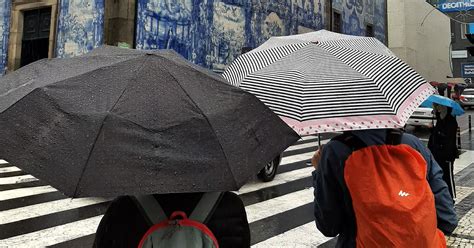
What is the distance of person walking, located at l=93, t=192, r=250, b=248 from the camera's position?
4.97 feet

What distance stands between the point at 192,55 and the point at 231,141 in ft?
47.8

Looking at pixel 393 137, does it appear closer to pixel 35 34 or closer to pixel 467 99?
pixel 35 34

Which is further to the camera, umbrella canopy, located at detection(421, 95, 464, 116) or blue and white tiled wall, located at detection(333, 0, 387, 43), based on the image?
blue and white tiled wall, located at detection(333, 0, 387, 43)

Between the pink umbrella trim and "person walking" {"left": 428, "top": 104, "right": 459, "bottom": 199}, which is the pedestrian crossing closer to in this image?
"person walking" {"left": 428, "top": 104, "right": 459, "bottom": 199}

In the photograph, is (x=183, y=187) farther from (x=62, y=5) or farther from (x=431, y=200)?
(x=62, y=5)

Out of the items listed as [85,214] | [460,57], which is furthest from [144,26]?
[460,57]

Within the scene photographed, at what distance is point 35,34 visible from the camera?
56.2 ft

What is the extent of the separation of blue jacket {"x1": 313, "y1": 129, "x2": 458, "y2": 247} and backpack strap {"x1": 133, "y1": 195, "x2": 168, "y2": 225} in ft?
2.73

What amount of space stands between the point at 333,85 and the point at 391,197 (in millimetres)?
586

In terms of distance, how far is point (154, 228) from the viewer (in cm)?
146

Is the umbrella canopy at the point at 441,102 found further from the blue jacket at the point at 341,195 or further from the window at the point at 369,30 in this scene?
the window at the point at 369,30

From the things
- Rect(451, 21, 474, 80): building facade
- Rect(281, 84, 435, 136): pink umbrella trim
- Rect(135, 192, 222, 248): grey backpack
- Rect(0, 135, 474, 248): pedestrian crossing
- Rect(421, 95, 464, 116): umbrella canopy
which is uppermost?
Rect(451, 21, 474, 80): building facade

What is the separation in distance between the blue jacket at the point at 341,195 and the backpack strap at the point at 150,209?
833 mm

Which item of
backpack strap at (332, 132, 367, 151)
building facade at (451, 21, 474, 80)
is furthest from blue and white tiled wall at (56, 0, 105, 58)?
building facade at (451, 21, 474, 80)
